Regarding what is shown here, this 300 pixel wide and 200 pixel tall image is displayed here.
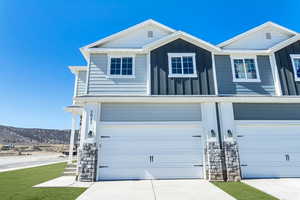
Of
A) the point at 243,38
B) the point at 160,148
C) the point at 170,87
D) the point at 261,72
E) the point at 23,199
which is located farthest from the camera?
the point at 243,38

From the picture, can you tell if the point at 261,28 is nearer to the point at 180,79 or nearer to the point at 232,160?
the point at 180,79

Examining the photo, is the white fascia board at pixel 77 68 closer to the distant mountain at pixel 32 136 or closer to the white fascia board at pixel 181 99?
the white fascia board at pixel 181 99

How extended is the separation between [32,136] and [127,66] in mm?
49453

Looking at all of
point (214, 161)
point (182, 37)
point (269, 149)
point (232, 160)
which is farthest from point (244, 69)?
point (214, 161)

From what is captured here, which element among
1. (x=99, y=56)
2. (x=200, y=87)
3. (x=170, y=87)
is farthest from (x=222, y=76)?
(x=99, y=56)

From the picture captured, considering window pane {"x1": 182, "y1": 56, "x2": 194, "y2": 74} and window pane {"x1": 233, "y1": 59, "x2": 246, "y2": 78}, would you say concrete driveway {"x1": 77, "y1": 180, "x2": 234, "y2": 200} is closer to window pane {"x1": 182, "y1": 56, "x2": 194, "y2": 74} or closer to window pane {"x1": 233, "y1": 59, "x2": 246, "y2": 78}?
window pane {"x1": 182, "y1": 56, "x2": 194, "y2": 74}

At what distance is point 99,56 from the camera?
27.1 feet

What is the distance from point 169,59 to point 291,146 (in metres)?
6.48

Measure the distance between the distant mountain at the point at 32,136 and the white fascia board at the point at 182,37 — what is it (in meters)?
46.5

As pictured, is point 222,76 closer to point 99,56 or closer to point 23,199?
point 99,56

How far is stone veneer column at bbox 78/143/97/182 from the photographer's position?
21.5ft

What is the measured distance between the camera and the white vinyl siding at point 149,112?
7324 mm

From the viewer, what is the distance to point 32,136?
4569 cm

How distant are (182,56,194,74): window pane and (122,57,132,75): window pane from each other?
2.53 m
